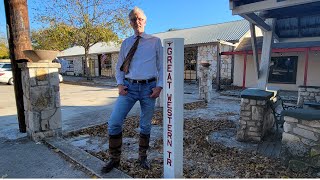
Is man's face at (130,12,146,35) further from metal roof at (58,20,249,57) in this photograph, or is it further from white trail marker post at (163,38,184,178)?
metal roof at (58,20,249,57)

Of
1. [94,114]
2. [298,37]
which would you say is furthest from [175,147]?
[298,37]

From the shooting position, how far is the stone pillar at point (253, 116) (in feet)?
14.1

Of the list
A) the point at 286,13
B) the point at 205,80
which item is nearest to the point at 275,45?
the point at 205,80

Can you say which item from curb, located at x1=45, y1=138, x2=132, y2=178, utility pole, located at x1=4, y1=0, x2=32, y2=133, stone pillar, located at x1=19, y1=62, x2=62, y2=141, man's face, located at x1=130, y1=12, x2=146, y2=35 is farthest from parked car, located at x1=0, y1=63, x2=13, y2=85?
man's face, located at x1=130, y1=12, x2=146, y2=35

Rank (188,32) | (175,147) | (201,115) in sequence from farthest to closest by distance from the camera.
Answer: (188,32)
(201,115)
(175,147)

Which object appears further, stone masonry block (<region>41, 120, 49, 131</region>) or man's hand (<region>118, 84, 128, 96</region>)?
stone masonry block (<region>41, 120, 49, 131</region>)

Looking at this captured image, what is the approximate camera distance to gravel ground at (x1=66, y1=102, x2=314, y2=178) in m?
3.07

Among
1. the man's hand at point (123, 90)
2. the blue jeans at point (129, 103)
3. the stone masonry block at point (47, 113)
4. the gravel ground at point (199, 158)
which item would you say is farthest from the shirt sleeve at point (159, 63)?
the stone masonry block at point (47, 113)

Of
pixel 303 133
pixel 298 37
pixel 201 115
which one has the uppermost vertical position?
pixel 298 37

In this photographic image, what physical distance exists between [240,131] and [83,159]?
2.73 m

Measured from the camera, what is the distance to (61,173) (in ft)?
9.97

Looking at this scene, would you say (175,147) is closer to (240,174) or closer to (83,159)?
(240,174)

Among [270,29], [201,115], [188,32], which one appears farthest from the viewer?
[188,32]

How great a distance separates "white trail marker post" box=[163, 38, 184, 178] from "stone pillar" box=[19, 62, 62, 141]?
106 inches
